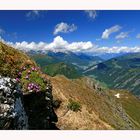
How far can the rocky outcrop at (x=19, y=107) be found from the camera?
13.8 metres

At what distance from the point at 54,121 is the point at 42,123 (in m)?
5.35

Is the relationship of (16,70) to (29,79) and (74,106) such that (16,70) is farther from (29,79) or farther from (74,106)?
(74,106)

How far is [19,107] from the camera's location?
1516 centimetres

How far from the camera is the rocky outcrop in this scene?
13750 mm

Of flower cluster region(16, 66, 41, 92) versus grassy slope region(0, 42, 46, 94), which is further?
flower cluster region(16, 66, 41, 92)

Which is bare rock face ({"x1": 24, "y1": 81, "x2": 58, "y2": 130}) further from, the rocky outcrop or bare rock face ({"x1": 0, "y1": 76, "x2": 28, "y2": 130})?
Result: bare rock face ({"x1": 0, "y1": 76, "x2": 28, "y2": 130})

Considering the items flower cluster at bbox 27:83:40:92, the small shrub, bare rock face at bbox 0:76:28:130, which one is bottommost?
bare rock face at bbox 0:76:28:130

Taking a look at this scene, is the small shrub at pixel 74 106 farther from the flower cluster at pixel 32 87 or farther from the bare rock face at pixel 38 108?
the flower cluster at pixel 32 87

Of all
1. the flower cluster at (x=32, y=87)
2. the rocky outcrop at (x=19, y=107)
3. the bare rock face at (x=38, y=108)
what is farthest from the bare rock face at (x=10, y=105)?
the bare rock face at (x=38, y=108)

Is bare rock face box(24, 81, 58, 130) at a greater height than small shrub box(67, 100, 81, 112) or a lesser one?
lesser

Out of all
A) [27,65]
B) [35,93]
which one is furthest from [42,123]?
[27,65]

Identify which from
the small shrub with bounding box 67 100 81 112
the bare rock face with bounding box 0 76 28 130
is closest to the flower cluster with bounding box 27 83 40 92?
the bare rock face with bounding box 0 76 28 130
